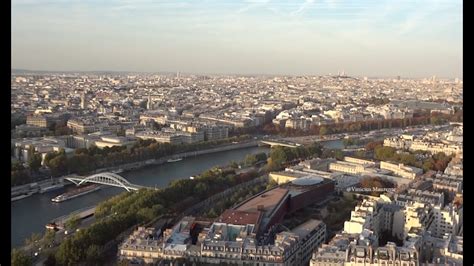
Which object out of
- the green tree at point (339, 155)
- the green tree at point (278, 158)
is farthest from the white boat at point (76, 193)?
the green tree at point (339, 155)

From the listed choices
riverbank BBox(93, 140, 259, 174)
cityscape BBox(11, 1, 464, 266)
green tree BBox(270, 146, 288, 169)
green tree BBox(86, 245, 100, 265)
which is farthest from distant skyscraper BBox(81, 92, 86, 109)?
green tree BBox(86, 245, 100, 265)

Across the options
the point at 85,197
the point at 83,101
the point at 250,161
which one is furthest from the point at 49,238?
the point at 83,101

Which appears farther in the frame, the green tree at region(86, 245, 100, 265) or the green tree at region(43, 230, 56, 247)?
the green tree at region(43, 230, 56, 247)

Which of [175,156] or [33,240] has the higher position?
[175,156]

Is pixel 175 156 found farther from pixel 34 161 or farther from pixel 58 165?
pixel 34 161

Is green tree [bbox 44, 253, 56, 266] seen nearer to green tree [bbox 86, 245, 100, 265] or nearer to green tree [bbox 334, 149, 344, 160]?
green tree [bbox 86, 245, 100, 265]

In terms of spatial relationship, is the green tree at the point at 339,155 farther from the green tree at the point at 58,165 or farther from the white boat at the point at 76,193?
the green tree at the point at 58,165

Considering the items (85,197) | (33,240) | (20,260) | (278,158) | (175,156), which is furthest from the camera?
(175,156)
